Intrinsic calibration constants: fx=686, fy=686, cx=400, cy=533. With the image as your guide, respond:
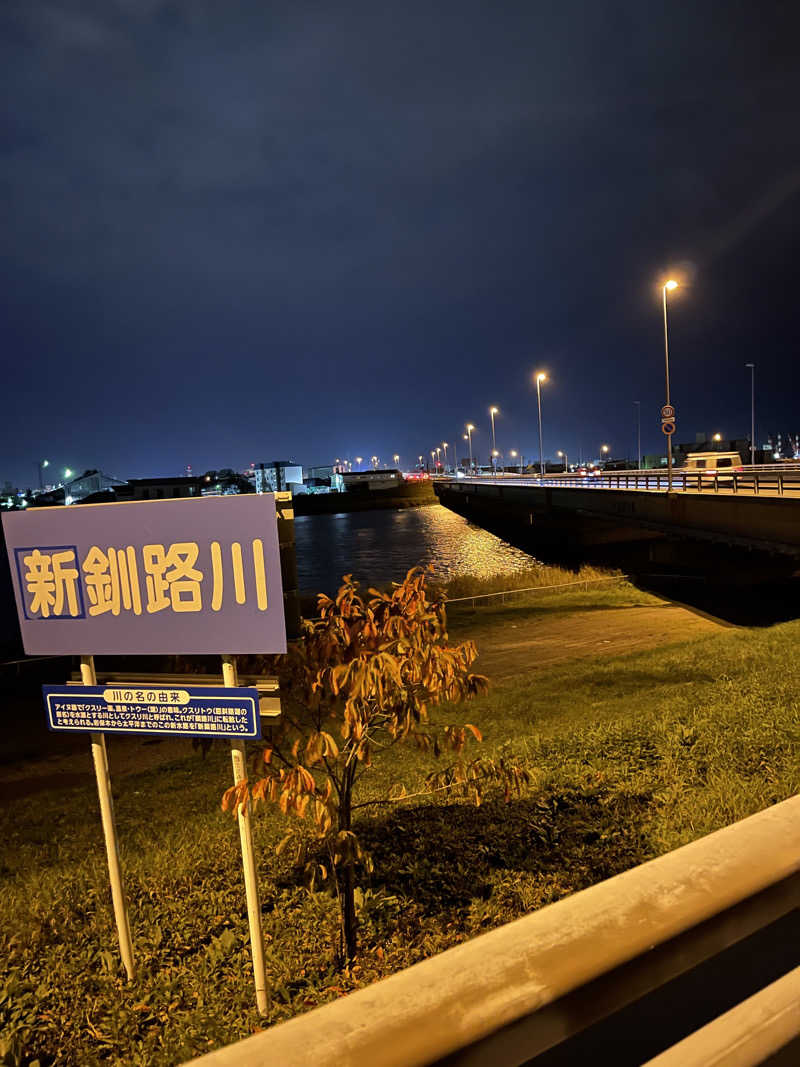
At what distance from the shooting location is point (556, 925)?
2361 millimetres

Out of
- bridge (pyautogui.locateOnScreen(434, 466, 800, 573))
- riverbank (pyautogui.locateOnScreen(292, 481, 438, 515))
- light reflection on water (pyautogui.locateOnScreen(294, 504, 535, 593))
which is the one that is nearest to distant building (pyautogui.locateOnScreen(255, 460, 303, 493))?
riverbank (pyautogui.locateOnScreen(292, 481, 438, 515))

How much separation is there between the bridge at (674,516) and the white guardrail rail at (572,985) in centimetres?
2185

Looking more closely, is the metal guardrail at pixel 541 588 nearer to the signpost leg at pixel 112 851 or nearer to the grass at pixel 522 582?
the grass at pixel 522 582

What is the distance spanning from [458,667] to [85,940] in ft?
9.72

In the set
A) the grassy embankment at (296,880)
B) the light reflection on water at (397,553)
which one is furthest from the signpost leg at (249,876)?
the light reflection on water at (397,553)

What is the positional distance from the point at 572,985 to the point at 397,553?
58.1 m

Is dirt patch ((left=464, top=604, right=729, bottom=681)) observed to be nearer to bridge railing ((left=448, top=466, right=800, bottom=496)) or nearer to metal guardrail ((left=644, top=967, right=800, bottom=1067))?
bridge railing ((left=448, top=466, right=800, bottom=496))

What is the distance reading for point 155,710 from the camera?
10.6ft

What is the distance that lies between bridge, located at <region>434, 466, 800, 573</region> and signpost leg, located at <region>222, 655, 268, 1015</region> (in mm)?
22270

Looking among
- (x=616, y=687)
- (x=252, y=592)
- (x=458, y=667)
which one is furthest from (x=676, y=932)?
(x=616, y=687)

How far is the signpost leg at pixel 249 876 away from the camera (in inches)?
125

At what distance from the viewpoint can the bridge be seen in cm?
2353

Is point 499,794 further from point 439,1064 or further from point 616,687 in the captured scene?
point 616,687

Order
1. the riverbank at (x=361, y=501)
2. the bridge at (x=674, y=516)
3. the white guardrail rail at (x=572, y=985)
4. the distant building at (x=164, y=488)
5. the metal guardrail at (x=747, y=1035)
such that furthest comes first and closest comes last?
1. the riverbank at (x=361, y=501)
2. the distant building at (x=164, y=488)
3. the bridge at (x=674, y=516)
4. the metal guardrail at (x=747, y=1035)
5. the white guardrail rail at (x=572, y=985)
